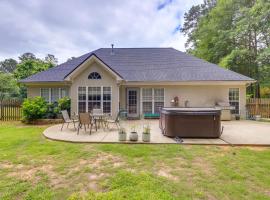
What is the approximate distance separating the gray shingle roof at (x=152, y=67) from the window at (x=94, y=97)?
1.80 metres

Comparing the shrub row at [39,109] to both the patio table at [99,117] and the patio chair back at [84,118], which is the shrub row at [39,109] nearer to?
the patio table at [99,117]

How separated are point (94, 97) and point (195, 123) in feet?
23.5

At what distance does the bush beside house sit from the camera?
36.9ft

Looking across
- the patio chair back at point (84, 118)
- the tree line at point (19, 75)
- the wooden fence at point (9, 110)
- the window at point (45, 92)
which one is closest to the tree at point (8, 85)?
the tree line at point (19, 75)

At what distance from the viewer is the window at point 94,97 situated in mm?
12250

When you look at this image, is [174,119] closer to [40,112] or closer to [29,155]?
[29,155]

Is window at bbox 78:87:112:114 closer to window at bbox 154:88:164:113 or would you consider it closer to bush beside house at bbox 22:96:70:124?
bush beside house at bbox 22:96:70:124

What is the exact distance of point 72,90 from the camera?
1217cm

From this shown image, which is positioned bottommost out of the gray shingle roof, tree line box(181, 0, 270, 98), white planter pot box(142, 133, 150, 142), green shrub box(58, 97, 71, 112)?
white planter pot box(142, 133, 150, 142)

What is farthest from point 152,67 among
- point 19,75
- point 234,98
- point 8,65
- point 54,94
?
point 8,65

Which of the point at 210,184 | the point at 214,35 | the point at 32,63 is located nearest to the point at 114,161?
the point at 210,184

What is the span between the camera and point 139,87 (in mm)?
13867

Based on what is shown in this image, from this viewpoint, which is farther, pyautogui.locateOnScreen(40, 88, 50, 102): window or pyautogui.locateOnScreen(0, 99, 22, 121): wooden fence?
pyautogui.locateOnScreen(40, 88, 50, 102): window

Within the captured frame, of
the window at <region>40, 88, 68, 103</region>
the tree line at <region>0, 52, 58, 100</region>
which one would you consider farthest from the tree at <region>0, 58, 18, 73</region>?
the window at <region>40, 88, 68, 103</region>
